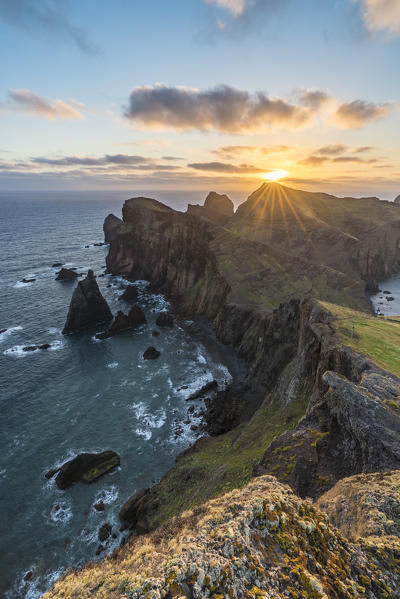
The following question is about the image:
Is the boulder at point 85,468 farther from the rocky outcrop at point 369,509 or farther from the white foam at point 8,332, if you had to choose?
the white foam at point 8,332

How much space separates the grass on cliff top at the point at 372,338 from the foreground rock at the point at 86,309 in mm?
70370

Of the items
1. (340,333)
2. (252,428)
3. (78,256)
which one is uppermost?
(340,333)

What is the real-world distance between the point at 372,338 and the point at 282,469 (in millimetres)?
19973

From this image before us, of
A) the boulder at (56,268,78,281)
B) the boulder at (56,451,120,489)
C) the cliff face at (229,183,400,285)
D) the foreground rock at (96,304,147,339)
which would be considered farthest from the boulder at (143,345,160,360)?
the cliff face at (229,183,400,285)

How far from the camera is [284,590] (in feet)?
21.2

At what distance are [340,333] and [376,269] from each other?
109 metres

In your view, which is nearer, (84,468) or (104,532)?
(104,532)

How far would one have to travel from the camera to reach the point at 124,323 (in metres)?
84.2

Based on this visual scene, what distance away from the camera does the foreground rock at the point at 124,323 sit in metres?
81.8

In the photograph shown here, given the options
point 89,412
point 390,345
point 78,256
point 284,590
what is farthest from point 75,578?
point 78,256

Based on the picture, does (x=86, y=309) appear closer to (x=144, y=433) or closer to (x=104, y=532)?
(x=144, y=433)

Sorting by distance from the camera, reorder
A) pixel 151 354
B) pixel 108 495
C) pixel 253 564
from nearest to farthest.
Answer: pixel 253 564
pixel 108 495
pixel 151 354

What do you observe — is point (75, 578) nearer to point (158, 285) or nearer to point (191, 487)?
point (191, 487)

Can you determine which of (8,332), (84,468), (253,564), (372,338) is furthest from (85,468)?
(8,332)
